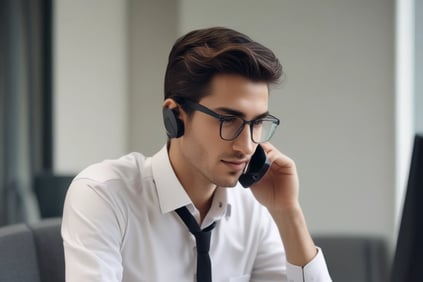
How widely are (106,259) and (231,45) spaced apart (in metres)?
0.56

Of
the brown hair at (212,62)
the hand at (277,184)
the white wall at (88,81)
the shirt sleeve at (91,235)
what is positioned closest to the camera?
the shirt sleeve at (91,235)

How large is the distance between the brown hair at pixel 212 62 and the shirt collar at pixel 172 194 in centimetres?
18

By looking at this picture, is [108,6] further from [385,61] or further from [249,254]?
[249,254]

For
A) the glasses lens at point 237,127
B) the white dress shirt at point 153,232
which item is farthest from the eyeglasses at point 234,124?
the white dress shirt at point 153,232

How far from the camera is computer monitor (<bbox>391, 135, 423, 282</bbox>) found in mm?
857

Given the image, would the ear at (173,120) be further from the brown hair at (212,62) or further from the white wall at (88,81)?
the white wall at (88,81)

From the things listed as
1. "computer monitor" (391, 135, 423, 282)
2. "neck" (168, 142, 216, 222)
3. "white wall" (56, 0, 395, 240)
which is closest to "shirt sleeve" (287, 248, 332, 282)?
"neck" (168, 142, 216, 222)

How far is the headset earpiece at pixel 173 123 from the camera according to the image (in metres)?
1.58

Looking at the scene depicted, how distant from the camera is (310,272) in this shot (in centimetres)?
166

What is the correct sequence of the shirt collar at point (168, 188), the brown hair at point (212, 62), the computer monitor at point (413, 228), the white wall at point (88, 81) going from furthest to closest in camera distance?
the white wall at point (88, 81) → the shirt collar at point (168, 188) → the brown hair at point (212, 62) → the computer monitor at point (413, 228)

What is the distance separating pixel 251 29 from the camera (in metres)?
3.06

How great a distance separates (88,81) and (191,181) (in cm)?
222

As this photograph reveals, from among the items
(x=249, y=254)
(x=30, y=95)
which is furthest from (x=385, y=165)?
(x=30, y=95)

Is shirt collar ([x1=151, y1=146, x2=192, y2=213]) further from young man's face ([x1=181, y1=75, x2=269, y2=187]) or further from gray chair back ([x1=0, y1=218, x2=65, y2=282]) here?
gray chair back ([x1=0, y1=218, x2=65, y2=282])
